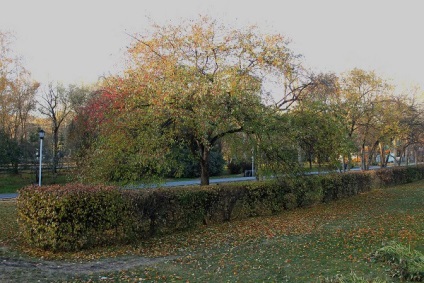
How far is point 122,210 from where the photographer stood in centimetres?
898

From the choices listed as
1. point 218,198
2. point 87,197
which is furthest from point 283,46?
point 87,197

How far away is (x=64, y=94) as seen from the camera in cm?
3625

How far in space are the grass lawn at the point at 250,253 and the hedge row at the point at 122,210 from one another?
34 centimetres

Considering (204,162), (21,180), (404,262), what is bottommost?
(404,262)

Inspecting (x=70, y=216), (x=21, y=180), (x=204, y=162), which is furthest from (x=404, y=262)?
(x=21, y=180)

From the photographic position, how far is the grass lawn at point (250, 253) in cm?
623

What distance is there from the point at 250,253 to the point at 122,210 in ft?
10.4

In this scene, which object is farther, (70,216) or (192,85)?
(192,85)

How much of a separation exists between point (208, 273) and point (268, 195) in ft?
25.9

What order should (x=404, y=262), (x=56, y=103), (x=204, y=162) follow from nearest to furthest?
(x=404, y=262) < (x=204, y=162) < (x=56, y=103)

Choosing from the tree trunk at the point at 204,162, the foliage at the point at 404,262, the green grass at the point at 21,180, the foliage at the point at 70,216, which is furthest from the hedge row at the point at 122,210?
the green grass at the point at 21,180

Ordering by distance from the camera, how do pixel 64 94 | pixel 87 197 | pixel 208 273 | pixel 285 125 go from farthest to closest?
pixel 64 94, pixel 285 125, pixel 87 197, pixel 208 273

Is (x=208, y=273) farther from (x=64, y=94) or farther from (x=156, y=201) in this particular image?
(x=64, y=94)

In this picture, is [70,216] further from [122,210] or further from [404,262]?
[404,262]
